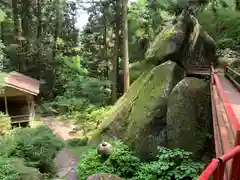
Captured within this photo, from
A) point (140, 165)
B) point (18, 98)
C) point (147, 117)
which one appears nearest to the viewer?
point (140, 165)

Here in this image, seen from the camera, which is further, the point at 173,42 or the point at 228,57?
the point at 228,57

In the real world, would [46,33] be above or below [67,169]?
above

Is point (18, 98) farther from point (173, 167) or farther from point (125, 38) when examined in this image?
point (173, 167)

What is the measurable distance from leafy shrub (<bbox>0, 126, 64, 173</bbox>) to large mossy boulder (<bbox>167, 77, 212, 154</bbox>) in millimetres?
4379

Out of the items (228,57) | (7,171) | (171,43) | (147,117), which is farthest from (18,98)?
(228,57)

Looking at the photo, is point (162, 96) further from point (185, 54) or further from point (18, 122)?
point (18, 122)

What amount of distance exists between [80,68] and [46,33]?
233 inches

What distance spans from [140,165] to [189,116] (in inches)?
90.8

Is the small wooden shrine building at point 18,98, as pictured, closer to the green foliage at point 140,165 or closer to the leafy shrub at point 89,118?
the leafy shrub at point 89,118

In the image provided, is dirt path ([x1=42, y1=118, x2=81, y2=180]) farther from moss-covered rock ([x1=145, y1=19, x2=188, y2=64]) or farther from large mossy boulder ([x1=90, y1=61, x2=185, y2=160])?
moss-covered rock ([x1=145, y1=19, x2=188, y2=64])

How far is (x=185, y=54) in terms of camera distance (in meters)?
11.2

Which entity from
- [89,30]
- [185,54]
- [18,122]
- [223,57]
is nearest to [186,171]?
[185,54]

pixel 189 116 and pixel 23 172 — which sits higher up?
pixel 189 116

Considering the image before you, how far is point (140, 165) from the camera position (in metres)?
8.18
